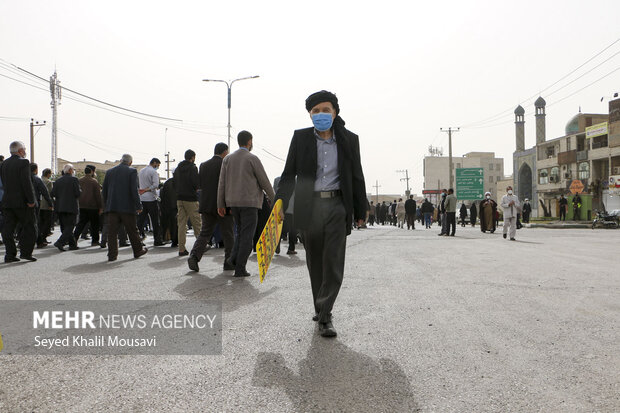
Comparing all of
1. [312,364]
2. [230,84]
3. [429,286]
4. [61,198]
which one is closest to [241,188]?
[429,286]

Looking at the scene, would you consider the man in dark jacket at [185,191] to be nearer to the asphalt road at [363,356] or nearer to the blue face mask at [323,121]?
the asphalt road at [363,356]

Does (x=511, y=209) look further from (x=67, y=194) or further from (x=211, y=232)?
(x=67, y=194)

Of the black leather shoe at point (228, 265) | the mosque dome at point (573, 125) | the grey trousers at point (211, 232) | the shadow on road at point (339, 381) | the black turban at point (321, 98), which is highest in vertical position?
the mosque dome at point (573, 125)

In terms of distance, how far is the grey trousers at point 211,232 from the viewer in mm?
6832

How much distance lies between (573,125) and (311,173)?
6811 centimetres

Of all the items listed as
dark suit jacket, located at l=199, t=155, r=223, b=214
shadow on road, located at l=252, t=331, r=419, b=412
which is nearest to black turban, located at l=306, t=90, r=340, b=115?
shadow on road, located at l=252, t=331, r=419, b=412

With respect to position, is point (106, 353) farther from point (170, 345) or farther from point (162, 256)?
point (162, 256)

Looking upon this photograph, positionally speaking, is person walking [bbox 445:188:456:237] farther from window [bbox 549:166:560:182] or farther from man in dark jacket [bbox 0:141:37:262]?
window [bbox 549:166:560:182]

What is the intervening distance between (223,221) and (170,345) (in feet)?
12.6

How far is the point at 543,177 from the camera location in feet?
207

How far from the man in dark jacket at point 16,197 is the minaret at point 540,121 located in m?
81.1

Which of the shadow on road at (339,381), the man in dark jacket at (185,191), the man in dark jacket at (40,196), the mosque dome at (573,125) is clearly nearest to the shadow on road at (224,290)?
the shadow on road at (339,381)

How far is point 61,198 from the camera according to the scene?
35.1ft

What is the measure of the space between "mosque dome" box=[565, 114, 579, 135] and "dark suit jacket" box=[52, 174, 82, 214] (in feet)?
208
